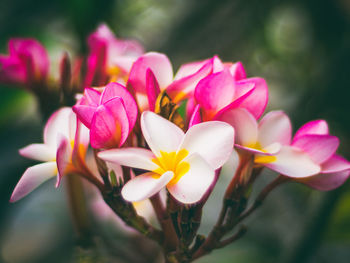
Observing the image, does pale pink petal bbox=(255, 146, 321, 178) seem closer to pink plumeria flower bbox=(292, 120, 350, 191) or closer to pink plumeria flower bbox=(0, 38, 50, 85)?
pink plumeria flower bbox=(292, 120, 350, 191)

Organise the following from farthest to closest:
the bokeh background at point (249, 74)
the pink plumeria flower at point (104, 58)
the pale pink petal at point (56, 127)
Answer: the bokeh background at point (249, 74)
the pink plumeria flower at point (104, 58)
the pale pink petal at point (56, 127)

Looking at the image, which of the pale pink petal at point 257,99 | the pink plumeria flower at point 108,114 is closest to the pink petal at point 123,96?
the pink plumeria flower at point 108,114

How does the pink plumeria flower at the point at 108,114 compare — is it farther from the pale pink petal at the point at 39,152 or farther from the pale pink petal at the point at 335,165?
the pale pink petal at the point at 335,165

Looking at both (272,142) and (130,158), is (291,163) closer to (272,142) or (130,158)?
(272,142)

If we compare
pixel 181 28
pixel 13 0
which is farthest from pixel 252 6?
pixel 13 0

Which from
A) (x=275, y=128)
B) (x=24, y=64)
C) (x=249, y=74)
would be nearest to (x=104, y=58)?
(x=24, y=64)

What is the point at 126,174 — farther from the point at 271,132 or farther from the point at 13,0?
the point at 13,0

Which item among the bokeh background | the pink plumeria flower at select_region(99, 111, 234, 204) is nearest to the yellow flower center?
the pink plumeria flower at select_region(99, 111, 234, 204)
